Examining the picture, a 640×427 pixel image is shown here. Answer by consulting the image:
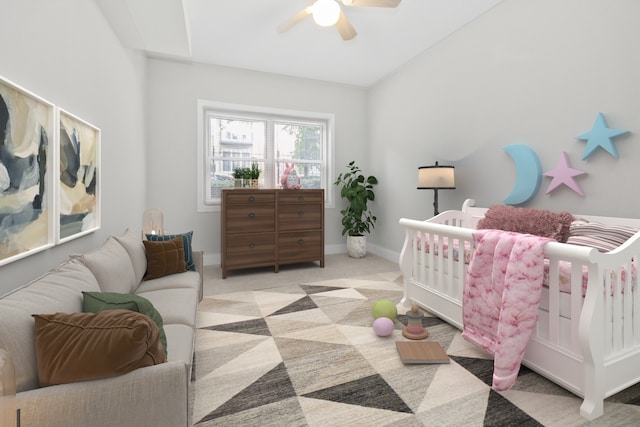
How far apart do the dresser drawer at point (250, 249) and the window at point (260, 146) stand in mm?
781

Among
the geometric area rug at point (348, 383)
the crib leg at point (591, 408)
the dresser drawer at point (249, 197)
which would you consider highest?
the dresser drawer at point (249, 197)

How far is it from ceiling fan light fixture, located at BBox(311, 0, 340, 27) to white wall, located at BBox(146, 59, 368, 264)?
2073 mm

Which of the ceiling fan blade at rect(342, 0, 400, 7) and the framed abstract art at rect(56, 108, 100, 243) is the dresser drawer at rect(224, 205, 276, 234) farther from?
the ceiling fan blade at rect(342, 0, 400, 7)

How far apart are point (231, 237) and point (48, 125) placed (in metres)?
2.19

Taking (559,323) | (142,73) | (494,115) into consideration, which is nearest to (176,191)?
(142,73)

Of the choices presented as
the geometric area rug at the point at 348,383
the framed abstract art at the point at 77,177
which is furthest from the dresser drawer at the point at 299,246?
the framed abstract art at the point at 77,177

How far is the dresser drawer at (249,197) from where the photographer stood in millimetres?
3585

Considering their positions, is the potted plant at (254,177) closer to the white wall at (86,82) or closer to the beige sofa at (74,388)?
the white wall at (86,82)

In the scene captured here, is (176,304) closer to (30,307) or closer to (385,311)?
(30,307)

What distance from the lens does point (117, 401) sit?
0.84m

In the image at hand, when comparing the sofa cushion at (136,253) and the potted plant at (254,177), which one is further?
the potted plant at (254,177)

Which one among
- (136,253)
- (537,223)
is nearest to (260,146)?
(136,253)

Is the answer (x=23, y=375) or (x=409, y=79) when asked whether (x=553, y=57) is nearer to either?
(x=409, y=79)

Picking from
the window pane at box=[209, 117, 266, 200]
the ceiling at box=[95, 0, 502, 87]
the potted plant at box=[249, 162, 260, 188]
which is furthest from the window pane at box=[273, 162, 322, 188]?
the ceiling at box=[95, 0, 502, 87]
